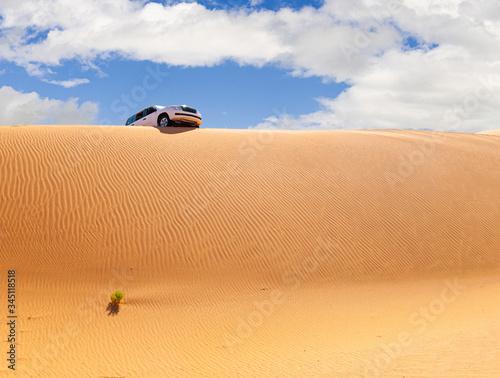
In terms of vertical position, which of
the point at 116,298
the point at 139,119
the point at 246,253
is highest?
the point at 139,119

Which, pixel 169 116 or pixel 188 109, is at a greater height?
pixel 188 109

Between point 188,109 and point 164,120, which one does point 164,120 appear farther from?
point 188,109

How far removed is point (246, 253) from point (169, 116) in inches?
339

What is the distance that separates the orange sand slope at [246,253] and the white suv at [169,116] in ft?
1.71

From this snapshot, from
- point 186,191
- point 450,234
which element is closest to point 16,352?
point 186,191

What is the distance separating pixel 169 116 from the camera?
55.8 feet

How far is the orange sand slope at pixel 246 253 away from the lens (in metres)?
6.30

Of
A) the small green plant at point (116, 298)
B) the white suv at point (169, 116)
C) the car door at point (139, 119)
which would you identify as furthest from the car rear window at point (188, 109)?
the small green plant at point (116, 298)

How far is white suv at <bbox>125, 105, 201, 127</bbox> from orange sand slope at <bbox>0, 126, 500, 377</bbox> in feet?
1.71

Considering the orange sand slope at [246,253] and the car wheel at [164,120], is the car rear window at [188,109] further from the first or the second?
the car wheel at [164,120]

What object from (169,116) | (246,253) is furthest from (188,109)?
(246,253)

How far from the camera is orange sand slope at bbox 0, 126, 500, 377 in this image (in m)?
6.30

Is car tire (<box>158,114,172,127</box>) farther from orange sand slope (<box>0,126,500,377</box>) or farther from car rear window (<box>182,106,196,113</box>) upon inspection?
car rear window (<box>182,106,196,113</box>)

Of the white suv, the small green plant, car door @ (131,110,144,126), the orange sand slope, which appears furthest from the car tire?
the small green plant
